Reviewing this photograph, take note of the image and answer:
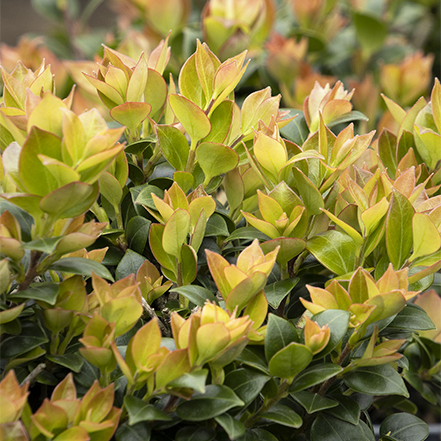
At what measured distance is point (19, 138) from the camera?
0.56 m

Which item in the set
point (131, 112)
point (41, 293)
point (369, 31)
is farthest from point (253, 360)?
point (369, 31)

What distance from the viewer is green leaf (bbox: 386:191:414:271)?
66cm

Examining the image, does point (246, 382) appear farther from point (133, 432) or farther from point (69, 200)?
point (69, 200)

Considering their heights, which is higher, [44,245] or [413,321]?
[44,245]

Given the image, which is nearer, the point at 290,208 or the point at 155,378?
Answer: the point at 155,378

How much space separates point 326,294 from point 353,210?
0.15 metres

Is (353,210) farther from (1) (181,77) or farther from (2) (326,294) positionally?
(1) (181,77)

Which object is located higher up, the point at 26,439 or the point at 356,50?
the point at 356,50

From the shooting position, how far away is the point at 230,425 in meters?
0.54

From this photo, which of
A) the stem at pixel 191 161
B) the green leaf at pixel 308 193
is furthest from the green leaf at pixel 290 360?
the stem at pixel 191 161

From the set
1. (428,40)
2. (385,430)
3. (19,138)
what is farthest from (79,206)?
(428,40)

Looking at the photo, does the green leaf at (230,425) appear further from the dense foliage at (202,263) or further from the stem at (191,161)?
the stem at (191,161)

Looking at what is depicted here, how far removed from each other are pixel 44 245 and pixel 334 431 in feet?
1.43

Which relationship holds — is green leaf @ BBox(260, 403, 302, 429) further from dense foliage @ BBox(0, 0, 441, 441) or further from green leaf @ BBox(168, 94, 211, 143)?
green leaf @ BBox(168, 94, 211, 143)
